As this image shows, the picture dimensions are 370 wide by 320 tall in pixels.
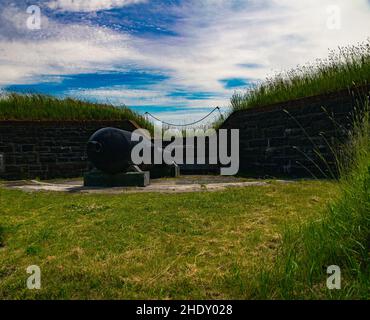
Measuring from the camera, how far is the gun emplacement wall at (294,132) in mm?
9445

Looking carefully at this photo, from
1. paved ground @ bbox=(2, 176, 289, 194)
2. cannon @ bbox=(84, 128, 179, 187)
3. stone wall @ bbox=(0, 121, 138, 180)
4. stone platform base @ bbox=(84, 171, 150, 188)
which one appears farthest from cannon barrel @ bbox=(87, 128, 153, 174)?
stone wall @ bbox=(0, 121, 138, 180)

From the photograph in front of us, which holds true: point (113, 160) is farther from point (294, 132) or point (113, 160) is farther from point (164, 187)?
point (294, 132)

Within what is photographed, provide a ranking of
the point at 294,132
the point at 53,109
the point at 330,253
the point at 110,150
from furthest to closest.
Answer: the point at 53,109, the point at 294,132, the point at 110,150, the point at 330,253

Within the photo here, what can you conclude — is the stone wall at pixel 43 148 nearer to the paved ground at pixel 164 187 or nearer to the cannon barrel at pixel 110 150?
the paved ground at pixel 164 187

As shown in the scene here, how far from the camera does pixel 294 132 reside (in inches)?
425

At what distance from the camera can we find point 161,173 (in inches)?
463

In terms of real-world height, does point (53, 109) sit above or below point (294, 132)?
above

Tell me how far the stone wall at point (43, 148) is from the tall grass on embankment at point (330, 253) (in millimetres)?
10509

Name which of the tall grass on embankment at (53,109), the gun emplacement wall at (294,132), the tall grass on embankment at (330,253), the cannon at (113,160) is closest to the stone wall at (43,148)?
the tall grass on embankment at (53,109)

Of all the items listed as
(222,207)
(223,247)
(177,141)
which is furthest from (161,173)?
(223,247)

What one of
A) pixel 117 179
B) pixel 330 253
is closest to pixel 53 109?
pixel 117 179

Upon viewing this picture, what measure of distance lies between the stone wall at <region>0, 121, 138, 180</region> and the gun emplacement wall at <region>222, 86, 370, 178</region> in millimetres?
5027

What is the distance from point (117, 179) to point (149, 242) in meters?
5.07
